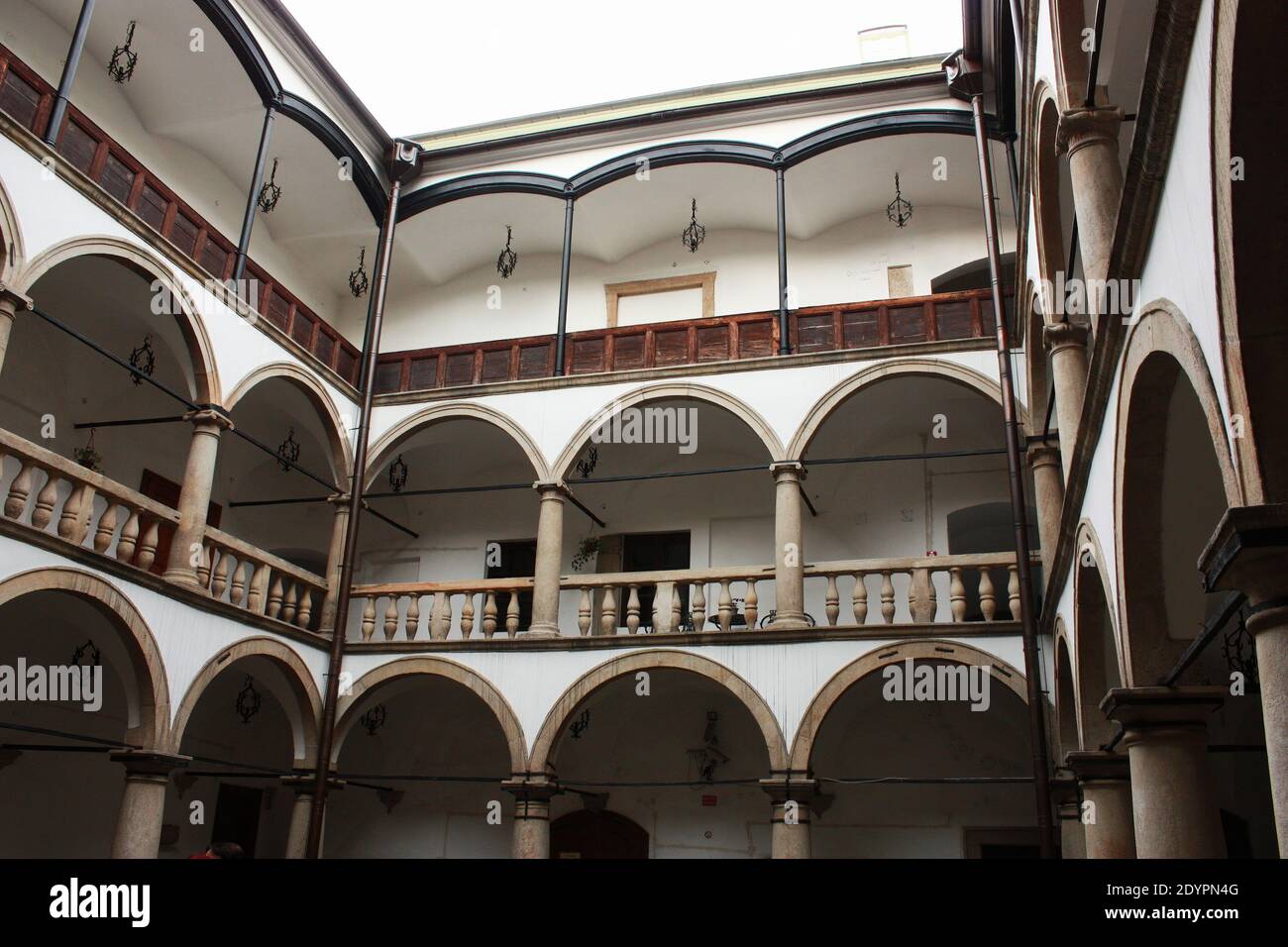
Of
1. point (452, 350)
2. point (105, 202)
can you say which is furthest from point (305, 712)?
point (105, 202)

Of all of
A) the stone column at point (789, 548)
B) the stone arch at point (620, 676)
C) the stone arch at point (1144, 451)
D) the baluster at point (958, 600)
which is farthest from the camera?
the stone column at point (789, 548)

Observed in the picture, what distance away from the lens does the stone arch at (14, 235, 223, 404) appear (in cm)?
924

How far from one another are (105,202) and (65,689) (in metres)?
5.55

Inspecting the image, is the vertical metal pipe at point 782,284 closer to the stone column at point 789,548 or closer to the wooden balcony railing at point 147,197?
the stone column at point 789,548

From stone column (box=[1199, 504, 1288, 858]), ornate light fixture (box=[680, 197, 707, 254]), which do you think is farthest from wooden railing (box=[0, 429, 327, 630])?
stone column (box=[1199, 504, 1288, 858])

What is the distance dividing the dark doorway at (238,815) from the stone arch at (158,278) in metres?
5.95

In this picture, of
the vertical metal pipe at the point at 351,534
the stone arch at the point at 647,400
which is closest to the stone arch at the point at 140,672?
the vertical metal pipe at the point at 351,534

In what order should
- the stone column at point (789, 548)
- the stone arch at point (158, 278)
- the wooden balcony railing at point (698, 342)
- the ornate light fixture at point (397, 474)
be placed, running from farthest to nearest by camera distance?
the ornate light fixture at point (397, 474), the wooden balcony railing at point (698, 342), the stone column at point (789, 548), the stone arch at point (158, 278)

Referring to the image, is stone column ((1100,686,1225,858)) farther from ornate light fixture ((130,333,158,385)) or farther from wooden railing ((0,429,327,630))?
ornate light fixture ((130,333,158,385))

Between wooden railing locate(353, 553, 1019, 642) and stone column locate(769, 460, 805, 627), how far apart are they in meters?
0.27

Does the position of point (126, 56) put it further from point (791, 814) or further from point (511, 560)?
point (791, 814)

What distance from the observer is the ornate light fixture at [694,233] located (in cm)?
1466

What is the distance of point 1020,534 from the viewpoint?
10.3 m
